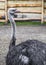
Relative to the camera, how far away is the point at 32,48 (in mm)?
3785

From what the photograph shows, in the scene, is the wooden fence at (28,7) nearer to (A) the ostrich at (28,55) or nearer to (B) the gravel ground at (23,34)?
(B) the gravel ground at (23,34)

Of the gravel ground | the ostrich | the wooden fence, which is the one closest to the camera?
the ostrich

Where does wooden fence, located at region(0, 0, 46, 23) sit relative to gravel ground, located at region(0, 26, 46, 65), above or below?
above

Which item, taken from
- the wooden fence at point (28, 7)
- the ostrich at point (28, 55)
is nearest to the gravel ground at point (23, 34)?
the wooden fence at point (28, 7)

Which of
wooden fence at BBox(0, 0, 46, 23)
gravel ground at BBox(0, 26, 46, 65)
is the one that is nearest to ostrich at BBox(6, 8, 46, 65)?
gravel ground at BBox(0, 26, 46, 65)

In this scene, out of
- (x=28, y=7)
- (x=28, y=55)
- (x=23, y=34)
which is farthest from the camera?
(x=28, y=7)

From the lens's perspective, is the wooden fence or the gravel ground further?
the wooden fence

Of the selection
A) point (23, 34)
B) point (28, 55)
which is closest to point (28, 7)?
point (23, 34)

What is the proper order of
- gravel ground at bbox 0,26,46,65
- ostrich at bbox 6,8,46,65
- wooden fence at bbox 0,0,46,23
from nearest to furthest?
ostrich at bbox 6,8,46,65
gravel ground at bbox 0,26,46,65
wooden fence at bbox 0,0,46,23

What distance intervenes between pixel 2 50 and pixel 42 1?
19.1 ft

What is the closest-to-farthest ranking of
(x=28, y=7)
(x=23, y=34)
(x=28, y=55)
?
(x=28, y=55) → (x=23, y=34) → (x=28, y=7)

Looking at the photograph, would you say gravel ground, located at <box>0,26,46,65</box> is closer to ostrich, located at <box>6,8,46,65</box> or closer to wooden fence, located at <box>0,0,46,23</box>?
wooden fence, located at <box>0,0,46,23</box>

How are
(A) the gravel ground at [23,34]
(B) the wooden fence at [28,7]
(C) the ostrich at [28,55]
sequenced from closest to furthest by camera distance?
(C) the ostrich at [28,55] < (A) the gravel ground at [23,34] < (B) the wooden fence at [28,7]

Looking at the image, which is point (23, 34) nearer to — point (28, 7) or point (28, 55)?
point (28, 7)
